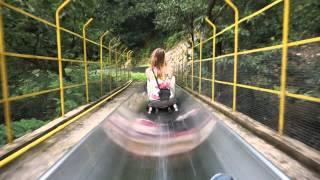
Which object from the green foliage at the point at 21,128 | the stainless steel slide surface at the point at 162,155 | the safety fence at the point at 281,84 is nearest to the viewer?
the stainless steel slide surface at the point at 162,155

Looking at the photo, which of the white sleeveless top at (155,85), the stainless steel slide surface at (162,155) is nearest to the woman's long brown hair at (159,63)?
the white sleeveless top at (155,85)

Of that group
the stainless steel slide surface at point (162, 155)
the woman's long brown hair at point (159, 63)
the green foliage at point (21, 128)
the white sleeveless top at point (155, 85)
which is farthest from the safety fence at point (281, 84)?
the green foliage at point (21, 128)

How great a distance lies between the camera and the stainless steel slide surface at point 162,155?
109 inches

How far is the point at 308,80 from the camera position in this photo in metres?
3.56

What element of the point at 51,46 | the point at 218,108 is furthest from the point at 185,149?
the point at 51,46

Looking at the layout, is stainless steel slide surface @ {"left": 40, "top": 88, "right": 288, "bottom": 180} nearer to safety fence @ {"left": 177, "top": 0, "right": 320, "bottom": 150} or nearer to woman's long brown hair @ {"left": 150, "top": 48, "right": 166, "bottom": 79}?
safety fence @ {"left": 177, "top": 0, "right": 320, "bottom": 150}

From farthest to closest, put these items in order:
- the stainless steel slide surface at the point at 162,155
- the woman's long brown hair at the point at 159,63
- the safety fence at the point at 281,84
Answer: the woman's long brown hair at the point at 159,63 < the safety fence at the point at 281,84 < the stainless steel slide surface at the point at 162,155

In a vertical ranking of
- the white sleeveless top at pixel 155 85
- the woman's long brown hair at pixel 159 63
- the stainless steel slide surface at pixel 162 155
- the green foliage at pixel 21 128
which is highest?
the woman's long brown hair at pixel 159 63

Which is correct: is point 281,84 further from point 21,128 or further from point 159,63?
point 21,128

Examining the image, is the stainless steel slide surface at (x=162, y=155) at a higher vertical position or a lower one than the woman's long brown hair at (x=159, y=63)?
lower

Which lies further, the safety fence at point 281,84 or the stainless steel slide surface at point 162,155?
the safety fence at point 281,84

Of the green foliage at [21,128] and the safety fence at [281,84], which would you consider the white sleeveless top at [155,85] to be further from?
the green foliage at [21,128]

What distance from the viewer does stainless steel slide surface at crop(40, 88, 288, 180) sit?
2771 mm

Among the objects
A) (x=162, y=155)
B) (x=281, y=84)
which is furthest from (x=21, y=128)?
(x=281, y=84)
